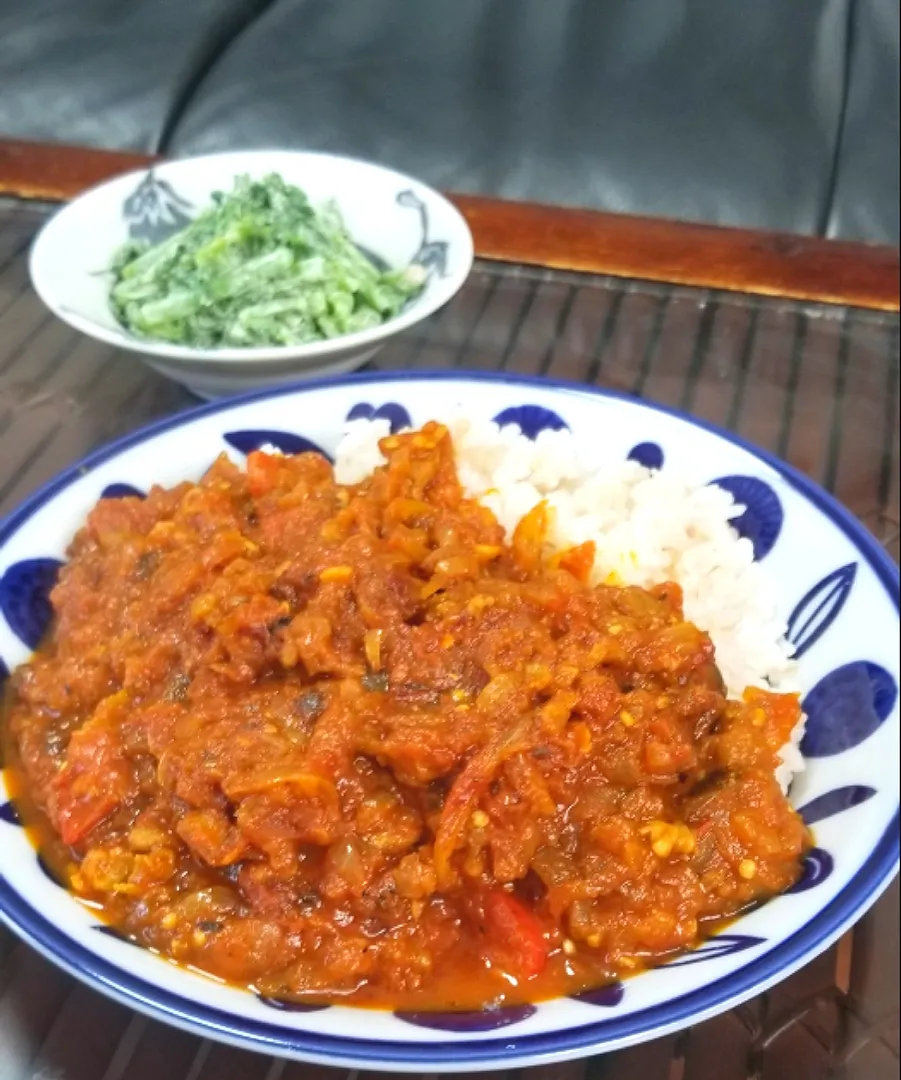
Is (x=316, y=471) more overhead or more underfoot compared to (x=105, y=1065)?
more overhead

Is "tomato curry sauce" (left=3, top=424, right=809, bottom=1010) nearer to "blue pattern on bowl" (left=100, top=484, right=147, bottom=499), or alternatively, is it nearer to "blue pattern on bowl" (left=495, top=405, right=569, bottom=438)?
"blue pattern on bowl" (left=100, top=484, right=147, bottom=499)

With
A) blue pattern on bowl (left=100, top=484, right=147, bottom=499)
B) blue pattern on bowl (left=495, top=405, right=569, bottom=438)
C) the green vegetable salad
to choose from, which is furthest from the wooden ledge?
blue pattern on bowl (left=100, top=484, right=147, bottom=499)

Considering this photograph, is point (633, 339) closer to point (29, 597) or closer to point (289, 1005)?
point (29, 597)

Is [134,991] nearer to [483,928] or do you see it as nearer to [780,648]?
[483,928]

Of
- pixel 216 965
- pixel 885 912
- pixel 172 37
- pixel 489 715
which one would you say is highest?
pixel 172 37

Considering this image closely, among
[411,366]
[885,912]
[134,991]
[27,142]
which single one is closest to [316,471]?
[411,366]

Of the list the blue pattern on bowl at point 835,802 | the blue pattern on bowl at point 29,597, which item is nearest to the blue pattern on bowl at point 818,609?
the blue pattern on bowl at point 835,802

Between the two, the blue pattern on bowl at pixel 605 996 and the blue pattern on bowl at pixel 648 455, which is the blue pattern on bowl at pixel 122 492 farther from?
the blue pattern on bowl at pixel 605 996
